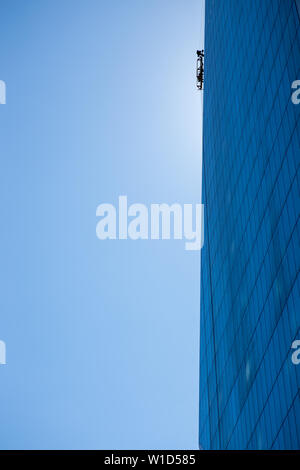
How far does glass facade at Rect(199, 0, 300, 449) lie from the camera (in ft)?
134

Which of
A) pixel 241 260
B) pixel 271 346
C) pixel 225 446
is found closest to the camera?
pixel 271 346

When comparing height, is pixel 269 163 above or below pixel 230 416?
above

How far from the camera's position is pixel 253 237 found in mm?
52062

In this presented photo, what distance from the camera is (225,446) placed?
6056 cm

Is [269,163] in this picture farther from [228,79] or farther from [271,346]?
[228,79]

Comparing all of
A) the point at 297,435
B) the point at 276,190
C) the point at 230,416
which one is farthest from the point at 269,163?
the point at 230,416

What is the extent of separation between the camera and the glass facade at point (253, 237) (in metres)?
40.8

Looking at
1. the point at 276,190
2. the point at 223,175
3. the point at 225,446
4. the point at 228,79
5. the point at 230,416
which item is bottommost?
the point at 225,446

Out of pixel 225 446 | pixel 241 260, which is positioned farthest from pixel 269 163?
pixel 225 446

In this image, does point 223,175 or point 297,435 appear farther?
point 223,175
